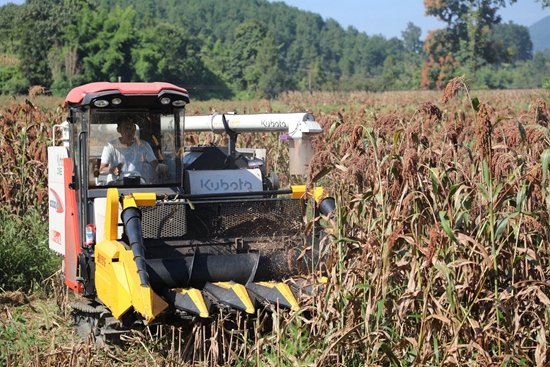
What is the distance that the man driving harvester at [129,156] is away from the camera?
6.26m

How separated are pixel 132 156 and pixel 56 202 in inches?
44.6

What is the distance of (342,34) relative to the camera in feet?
Answer: 559

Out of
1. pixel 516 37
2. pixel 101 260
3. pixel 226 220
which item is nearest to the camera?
pixel 101 260

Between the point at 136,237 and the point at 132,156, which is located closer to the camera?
the point at 136,237

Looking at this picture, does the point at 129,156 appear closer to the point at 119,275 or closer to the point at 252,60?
the point at 119,275

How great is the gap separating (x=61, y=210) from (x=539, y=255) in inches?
171

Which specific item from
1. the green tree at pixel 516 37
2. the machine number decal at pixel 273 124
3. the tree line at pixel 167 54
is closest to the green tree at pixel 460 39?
the tree line at pixel 167 54

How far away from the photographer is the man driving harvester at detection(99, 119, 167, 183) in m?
6.26

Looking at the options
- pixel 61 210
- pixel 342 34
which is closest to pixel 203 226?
pixel 61 210

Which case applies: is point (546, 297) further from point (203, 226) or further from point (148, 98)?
point (148, 98)

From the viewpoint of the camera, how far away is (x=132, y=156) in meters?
6.36

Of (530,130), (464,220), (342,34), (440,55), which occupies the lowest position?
(464,220)

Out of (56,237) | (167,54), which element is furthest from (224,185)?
(167,54)

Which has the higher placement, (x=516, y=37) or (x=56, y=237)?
(x=516, y=37)
